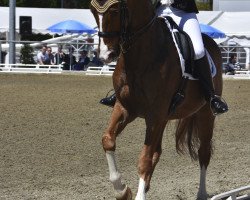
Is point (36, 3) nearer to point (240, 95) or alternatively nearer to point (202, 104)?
point (240, 95)

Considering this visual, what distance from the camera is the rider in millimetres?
7523

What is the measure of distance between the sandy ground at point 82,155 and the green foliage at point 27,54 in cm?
1294

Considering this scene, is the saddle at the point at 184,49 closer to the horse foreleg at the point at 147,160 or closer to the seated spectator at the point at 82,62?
the horse foreleg at the point at 147,160

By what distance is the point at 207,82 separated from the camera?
24.8 ft

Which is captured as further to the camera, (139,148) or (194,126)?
(139,148)

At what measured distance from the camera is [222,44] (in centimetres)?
3106

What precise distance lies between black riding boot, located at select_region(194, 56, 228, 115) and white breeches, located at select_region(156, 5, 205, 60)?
0.32 ft

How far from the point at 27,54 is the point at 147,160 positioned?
945 inches

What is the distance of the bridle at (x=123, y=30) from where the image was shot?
5930 mm

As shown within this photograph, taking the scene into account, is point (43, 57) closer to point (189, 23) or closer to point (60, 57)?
point (60, 57)

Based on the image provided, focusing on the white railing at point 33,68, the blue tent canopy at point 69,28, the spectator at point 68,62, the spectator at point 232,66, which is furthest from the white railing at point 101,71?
the blue tent canopy at point 69,28

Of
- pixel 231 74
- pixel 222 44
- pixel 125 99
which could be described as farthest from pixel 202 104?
pixel 222 44

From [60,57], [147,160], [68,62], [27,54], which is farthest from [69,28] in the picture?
[147,160]

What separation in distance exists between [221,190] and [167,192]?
31.3 inches
